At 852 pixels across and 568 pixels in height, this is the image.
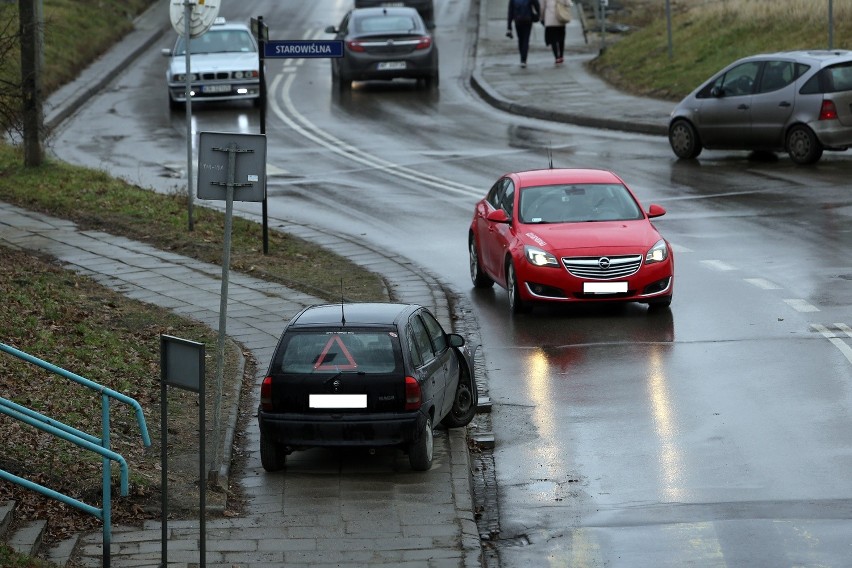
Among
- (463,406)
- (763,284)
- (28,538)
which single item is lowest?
(763,284)

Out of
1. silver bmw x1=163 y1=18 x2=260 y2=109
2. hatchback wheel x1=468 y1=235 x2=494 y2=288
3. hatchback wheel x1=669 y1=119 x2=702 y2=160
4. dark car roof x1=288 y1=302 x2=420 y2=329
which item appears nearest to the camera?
dark car roof x1=288 y1=302 x2=420 y2=329

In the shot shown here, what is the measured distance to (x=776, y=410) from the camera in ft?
42.1

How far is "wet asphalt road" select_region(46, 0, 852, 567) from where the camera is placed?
1027 cm

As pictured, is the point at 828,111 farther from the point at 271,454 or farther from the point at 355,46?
the point at 271,454

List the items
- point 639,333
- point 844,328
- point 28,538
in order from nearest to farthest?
point 28,538 → point 844,328 → point 639,333

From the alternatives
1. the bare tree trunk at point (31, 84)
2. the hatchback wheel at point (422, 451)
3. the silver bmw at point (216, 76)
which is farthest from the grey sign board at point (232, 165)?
the silver bmw at point (216, 76)

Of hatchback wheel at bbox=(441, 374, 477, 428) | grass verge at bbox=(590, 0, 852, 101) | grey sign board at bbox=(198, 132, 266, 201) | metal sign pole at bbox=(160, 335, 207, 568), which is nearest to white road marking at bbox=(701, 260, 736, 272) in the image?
hatchback wheel at bbox=(441, 374, 477, 428)

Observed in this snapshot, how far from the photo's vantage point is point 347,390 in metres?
11.3

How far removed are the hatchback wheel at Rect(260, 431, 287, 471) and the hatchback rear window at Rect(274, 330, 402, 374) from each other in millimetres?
517

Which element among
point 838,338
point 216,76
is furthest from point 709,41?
point 838,338

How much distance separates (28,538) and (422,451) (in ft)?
10.0

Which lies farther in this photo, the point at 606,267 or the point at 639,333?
the point at 606,267

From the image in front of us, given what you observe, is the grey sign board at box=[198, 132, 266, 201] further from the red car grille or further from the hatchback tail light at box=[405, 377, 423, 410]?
the red car grille

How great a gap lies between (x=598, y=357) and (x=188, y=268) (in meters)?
6.44
